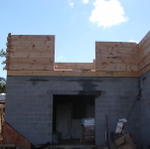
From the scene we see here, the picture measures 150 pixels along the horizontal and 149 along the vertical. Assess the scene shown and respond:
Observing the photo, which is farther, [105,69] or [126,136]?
[105,69]

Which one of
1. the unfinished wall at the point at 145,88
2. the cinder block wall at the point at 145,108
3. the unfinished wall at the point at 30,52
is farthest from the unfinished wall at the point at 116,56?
the unfinished wall at the point at 30,52

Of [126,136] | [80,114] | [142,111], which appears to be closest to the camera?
[126,136]

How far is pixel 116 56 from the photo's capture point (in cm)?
1384

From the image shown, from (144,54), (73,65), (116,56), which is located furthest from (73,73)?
(73,65)

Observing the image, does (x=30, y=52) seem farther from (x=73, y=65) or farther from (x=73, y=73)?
(x=73, y=65)

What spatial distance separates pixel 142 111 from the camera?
13156 millimetres

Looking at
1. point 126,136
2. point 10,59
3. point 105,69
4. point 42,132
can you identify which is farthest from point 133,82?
point 10,59

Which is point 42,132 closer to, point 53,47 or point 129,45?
point 53,47

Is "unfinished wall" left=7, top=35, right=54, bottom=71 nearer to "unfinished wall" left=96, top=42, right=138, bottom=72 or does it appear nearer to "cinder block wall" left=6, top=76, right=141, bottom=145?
"cinder block wall" left=6, top=76, right=141, bottom=145

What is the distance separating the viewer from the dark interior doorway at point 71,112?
57.6 feet

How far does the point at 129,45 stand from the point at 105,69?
1.39m

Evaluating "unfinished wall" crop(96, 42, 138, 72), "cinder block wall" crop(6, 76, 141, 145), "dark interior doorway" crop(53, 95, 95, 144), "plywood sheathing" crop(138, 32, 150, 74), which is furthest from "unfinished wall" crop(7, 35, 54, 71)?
"dark interior doorway" crop(53, 95, 95, 144)

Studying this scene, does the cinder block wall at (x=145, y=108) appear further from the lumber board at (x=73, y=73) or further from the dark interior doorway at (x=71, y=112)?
the dark interior doorway at (x=71, y=112)

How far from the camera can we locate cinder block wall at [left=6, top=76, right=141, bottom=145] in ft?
43.5
